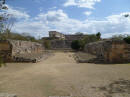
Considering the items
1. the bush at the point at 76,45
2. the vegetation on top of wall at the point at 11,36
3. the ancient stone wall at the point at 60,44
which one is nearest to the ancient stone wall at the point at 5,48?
the vegetation on top of wall at the point at 11,36

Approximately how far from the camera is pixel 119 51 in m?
12.5

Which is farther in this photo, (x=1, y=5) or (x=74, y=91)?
(x=74, y=91)

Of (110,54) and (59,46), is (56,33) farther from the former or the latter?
(110,54)

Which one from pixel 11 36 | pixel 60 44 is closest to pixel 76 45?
pixel 60 44

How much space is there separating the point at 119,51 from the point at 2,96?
1129 cm

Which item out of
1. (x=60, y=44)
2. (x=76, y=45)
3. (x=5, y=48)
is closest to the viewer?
(x=5, y=48)

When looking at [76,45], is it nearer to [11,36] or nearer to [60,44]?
[60,44]

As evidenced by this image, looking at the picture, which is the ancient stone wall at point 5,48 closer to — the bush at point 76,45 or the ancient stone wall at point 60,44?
the bush at point 76,45

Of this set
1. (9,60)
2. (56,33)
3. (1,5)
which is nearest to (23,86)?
(1,5)

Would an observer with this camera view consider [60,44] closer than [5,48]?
No

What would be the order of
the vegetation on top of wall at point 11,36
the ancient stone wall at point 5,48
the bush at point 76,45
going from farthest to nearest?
the bush at point 76,45
the ancient stone wall at point 5,48
the vegetation on top of wall at point 11,36

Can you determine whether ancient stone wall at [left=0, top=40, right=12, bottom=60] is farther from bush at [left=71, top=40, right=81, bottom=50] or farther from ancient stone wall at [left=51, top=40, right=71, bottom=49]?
ancient stone wall at [left=51, top=40, right=71, bottom=49]

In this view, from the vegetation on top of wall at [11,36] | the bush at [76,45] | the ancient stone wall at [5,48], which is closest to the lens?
the vegetation on top of wall at [11,36]

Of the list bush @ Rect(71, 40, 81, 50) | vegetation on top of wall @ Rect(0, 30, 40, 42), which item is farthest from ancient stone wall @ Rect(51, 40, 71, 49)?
vegetation on top of wall @ Rect(0, 30, 40, 42)
